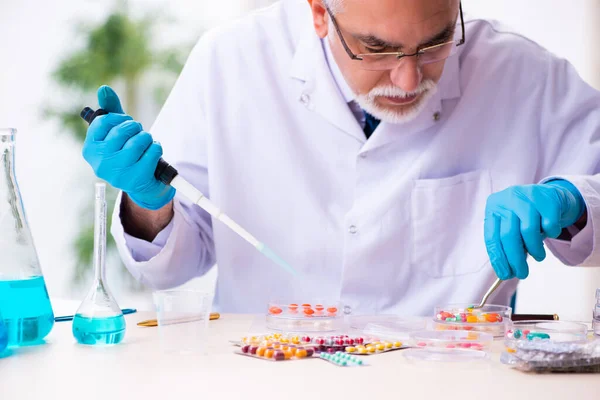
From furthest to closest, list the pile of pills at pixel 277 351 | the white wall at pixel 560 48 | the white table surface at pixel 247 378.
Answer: the white wall at pixel 560 48 → the pile of pills at pixel 277 351 → the white table surface at pixel 247 378

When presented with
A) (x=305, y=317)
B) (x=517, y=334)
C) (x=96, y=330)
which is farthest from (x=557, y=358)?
(x=96, y=330)

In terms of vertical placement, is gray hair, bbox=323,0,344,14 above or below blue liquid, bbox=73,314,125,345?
above

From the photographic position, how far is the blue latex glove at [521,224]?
1642 millimetres

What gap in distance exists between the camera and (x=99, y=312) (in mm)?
1398

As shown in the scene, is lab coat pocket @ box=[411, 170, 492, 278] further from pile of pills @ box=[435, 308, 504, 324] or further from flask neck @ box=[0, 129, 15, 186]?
flask neck @ box=[0, 129, 15, 186]

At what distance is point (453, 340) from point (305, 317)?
0.32 metres

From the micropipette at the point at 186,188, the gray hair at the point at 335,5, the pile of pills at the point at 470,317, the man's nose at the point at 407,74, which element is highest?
the gray hair at the point at 335,5

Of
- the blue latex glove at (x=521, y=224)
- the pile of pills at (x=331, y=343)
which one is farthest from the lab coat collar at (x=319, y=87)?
the pile of pills at (x=331, y=343)

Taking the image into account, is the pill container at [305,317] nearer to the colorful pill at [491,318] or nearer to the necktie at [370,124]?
→ the colorful pill at [491,318]

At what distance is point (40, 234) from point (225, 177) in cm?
219

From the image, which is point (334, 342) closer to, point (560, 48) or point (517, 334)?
point (517, 334)

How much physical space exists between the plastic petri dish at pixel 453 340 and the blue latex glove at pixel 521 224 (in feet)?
1.02

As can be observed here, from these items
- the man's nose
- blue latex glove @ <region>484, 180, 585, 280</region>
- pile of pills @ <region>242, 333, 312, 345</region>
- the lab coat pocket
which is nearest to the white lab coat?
the lab coat pocket

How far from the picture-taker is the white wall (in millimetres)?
3572
